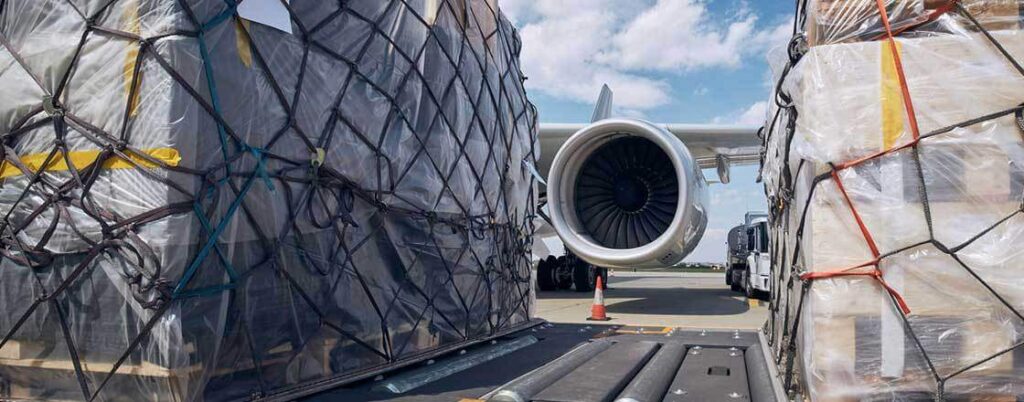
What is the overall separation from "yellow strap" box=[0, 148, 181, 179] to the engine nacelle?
13.4 ft

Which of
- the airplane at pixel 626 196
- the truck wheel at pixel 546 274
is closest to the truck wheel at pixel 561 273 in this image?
the truck wheel at pixel 546 274

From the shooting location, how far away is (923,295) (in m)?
1.99

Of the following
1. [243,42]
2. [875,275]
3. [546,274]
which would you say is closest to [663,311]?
[546,274]

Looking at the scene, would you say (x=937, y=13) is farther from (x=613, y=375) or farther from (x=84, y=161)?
(x=84, y=161)

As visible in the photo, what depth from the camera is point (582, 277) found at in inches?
439

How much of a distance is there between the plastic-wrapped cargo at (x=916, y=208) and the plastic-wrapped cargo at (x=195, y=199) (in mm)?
1828

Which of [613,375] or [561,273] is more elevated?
[561,273]

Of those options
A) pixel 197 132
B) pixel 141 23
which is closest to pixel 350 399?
pixel 197 132

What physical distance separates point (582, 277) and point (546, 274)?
574 mm

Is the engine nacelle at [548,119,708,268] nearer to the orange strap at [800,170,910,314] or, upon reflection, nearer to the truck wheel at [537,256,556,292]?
the orange strap at [800,170,910,314]

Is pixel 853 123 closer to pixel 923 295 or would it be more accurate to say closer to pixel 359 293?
pixel 923 295

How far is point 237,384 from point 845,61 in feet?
7.46

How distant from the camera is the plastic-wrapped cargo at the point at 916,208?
1.95m

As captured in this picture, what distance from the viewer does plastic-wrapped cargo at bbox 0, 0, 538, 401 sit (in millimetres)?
2281
